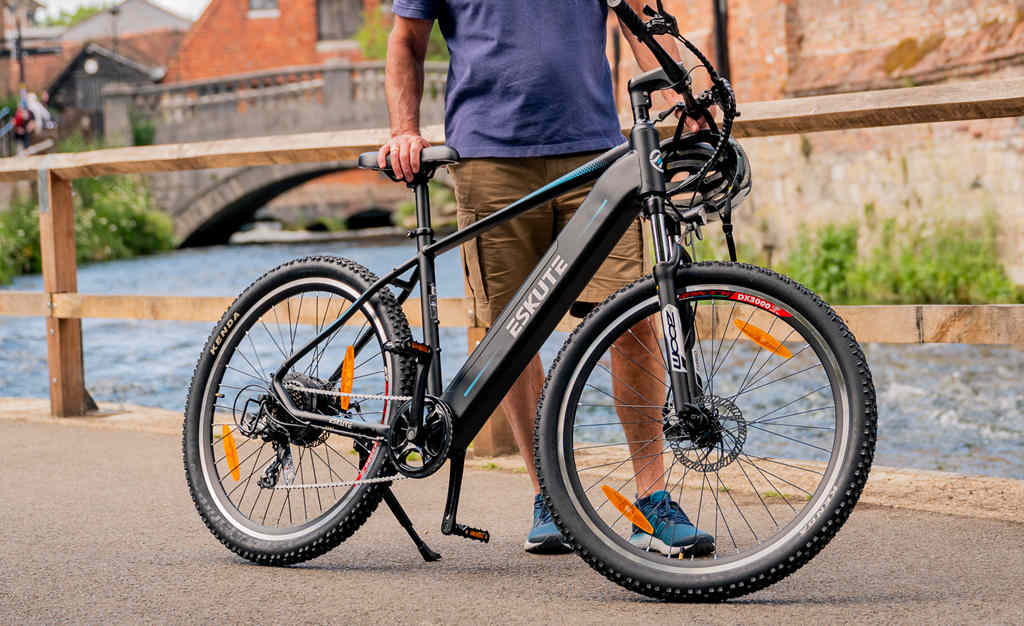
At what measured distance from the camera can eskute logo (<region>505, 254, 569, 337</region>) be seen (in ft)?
9.43

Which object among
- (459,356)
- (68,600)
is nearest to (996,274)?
(459,356)

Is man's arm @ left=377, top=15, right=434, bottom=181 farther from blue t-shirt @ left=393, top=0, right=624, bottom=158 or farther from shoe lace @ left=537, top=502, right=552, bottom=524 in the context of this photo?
shoe lace @ left=537, top=502, right=552, bottom=524

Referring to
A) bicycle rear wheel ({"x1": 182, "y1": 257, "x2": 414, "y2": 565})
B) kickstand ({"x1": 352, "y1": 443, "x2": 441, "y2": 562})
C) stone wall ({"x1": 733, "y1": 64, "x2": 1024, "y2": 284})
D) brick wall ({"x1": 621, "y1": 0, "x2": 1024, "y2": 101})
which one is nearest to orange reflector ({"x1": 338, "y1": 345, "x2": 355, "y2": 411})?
bicycle rear wheel ({"x1": 182, "y1": 257, "x2": 414, "y2": 565})

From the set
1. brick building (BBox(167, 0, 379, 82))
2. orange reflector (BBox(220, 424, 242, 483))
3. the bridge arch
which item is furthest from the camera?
brick building (BBox(167, 0, 379, 82))

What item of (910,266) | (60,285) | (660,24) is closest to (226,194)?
(910,266)

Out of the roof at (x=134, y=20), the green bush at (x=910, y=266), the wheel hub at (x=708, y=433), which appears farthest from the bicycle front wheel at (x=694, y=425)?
the roof at (x=134, y=20)

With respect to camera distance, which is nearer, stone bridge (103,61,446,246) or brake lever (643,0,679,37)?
brake lever (643,0,679,37)

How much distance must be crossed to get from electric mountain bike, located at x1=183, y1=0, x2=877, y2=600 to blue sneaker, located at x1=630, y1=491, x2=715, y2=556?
0.05 ft

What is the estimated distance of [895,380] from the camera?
9.75 meters

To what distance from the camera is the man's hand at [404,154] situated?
3020 millimetres

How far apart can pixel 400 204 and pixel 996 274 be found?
3047 centimetres

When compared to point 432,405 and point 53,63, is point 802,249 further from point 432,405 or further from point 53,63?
point 53,63

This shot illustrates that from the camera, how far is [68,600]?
9.37 feet

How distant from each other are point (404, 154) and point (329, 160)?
5.19 ft
